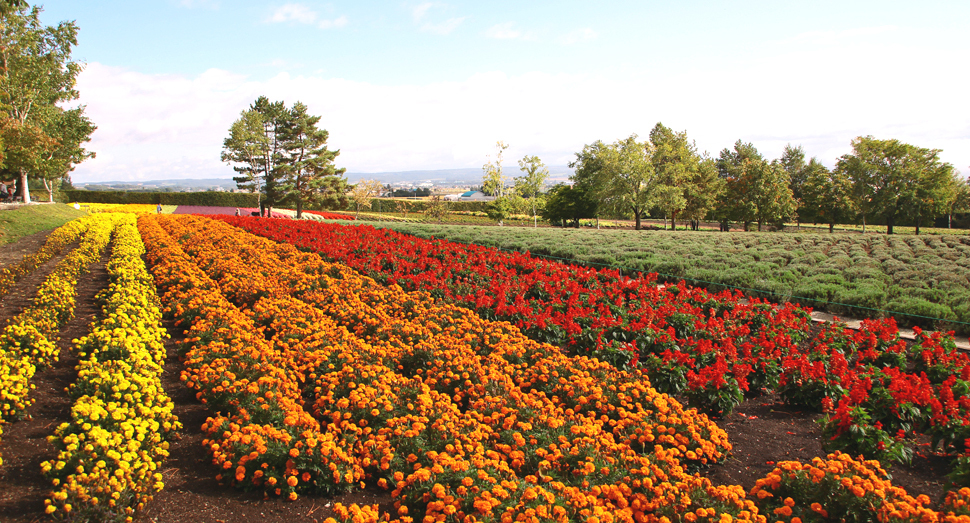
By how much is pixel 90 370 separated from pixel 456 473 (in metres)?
4.08

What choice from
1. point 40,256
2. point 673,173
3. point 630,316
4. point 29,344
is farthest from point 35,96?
point 673,173

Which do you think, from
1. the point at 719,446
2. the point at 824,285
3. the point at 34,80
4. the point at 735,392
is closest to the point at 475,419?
the point at 719,446

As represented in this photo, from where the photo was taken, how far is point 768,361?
5566mm

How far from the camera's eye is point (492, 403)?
4477 millimetres

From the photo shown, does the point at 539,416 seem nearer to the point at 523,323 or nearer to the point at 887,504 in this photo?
the point at 887,504

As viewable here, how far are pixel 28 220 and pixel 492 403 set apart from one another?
2905 centimetres

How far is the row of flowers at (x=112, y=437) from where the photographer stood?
125 inches

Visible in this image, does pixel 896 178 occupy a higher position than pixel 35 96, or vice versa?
pixel 35 96

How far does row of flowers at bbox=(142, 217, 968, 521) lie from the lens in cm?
315

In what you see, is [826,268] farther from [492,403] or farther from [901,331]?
[492,403]

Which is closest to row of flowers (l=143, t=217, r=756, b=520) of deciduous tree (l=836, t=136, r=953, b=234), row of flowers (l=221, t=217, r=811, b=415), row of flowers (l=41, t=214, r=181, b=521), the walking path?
row of flowers (l=41, t=214, r=181, b=521)

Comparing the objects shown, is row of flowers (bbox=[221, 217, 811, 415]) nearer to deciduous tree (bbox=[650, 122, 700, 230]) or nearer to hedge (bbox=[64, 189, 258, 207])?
deciduous tree (bbox=[650, 122, 700, 230])

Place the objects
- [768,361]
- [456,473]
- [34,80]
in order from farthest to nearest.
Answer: [34,80] < [768,361] < [456,473]

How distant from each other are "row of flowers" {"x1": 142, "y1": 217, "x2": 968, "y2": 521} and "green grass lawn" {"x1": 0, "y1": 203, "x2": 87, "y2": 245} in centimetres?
1923
